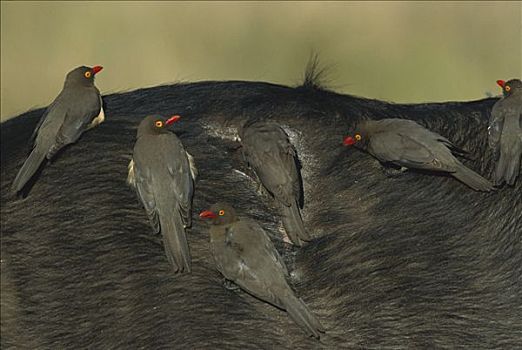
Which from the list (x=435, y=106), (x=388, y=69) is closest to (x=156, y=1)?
(x=388, y=69)

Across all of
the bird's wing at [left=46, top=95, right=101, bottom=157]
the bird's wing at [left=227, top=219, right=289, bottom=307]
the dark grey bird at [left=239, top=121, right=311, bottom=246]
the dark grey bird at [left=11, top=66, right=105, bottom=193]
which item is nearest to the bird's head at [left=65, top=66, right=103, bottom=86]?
the dark grey bird at [left=11, top=66, right=105, bottom=193]

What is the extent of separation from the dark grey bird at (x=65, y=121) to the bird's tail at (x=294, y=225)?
28.2 inches

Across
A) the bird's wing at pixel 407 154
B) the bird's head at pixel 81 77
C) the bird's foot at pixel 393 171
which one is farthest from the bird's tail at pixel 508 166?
the bird's head at pixel 81 77

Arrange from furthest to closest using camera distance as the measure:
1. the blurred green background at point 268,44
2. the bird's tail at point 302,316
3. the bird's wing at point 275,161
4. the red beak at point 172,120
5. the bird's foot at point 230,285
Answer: the blurred green background at point 268,44, the red beak at point 172,120, the bird's wing at point 275,161, the bird's foot at point 230,285, the bird's tail at point 302,316

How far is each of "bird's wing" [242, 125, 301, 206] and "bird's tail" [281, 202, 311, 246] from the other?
0.02 m

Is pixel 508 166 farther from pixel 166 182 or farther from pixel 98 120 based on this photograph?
pixel 98 120

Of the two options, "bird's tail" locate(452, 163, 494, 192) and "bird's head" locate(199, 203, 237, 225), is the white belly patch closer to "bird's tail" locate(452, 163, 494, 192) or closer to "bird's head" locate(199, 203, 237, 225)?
"bird's head" locate(199, 203, 237, 225)

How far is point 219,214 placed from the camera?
3.68m

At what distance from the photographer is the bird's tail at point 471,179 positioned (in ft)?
12.9

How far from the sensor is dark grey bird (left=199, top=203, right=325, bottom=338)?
3580 mm

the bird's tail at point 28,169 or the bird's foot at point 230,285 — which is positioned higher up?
the bird's tail at point 28,169

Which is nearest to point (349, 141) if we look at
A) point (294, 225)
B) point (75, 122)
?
point (294, 225)

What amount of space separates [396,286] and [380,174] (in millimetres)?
426

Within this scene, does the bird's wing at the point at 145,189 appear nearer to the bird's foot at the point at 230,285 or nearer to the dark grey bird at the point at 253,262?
the dark grey bird at the point at 253,262
